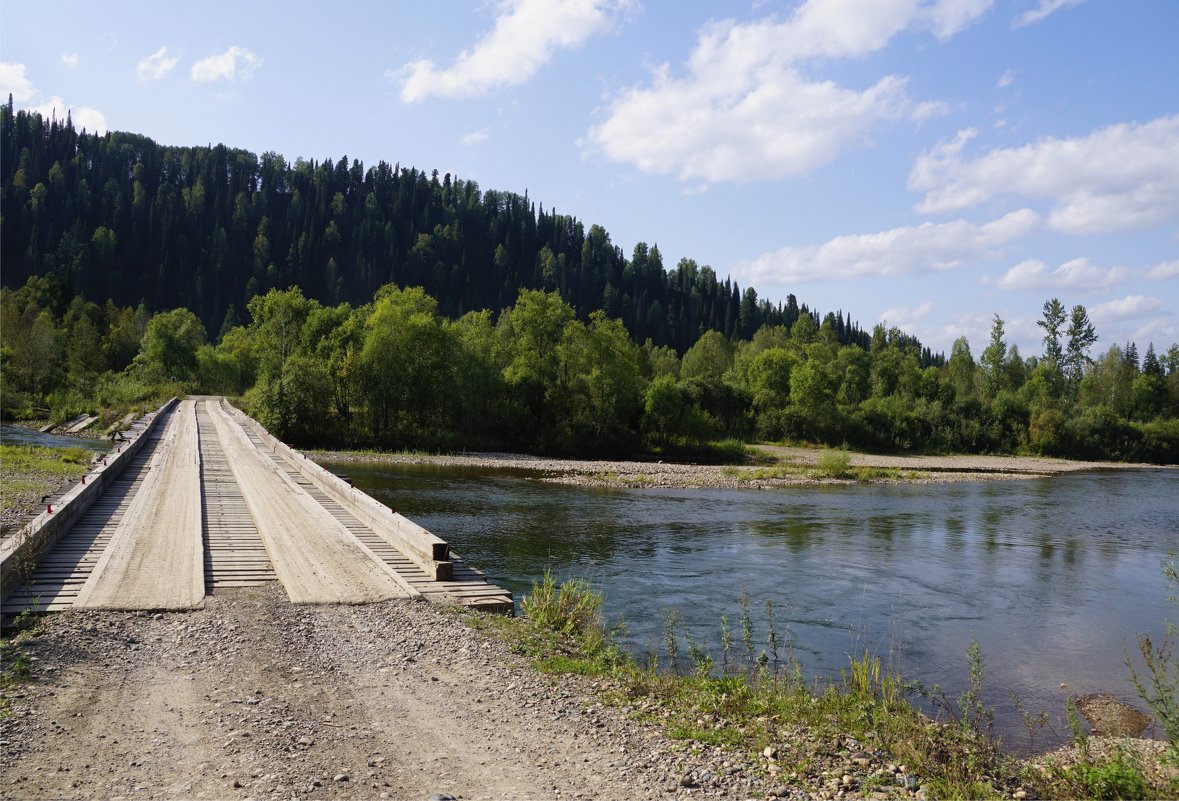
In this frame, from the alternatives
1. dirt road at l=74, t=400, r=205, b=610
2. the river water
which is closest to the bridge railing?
dirt road at l=74, t=400, r=205, b=610

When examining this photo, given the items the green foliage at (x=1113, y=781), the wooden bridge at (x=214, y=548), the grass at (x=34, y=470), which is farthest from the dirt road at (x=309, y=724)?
the grass at (x=34, y=470)

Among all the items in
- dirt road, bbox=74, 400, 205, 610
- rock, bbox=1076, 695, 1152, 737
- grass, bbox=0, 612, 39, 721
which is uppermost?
dirt road, bbox=74, 400, 205, 610

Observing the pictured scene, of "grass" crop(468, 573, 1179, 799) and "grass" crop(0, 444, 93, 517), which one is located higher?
"grass" crop(0, 444, 93, 517)

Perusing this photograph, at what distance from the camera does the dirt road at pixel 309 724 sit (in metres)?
5.67

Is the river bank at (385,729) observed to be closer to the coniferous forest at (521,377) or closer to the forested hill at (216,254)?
the coniferous forest at (521,377)

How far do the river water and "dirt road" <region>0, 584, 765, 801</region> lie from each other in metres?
4.48

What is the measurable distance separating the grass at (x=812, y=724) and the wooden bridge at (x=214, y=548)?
2436 mm

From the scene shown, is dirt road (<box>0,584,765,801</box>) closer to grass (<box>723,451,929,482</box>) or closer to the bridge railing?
the bridge railing

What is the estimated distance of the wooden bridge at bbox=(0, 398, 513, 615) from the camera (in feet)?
34.9

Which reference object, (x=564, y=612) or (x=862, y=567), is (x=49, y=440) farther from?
(x=862, y=567)

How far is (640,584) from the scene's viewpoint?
17.2 metres

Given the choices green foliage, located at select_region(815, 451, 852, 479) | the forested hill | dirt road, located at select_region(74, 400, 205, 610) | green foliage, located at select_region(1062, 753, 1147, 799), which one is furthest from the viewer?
the forested hill

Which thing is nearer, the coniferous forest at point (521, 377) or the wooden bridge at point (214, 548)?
the wooden bridge at point (214, 548)

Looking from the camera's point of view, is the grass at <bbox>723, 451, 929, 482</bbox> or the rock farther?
the grass at <bbox>723, 451, 929, 482</bbox>
